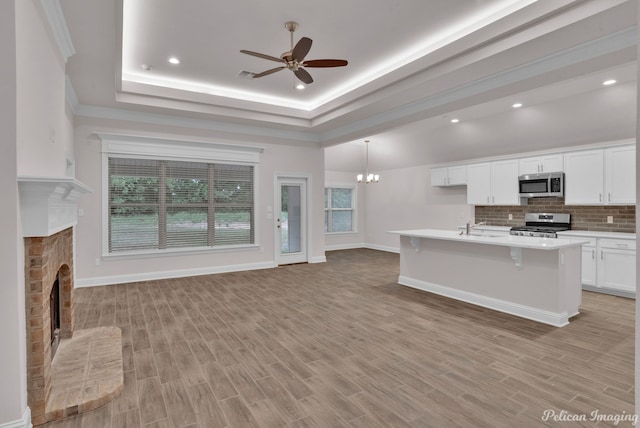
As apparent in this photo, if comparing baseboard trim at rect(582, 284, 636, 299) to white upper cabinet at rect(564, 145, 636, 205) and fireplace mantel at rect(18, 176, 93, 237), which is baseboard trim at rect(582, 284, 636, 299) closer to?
white upper cabinet at rect(564, 145, 636, 205)

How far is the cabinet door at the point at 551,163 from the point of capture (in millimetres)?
5913

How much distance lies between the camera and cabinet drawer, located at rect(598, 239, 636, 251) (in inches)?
195

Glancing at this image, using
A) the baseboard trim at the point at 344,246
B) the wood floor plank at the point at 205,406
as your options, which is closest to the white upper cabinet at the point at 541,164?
the baseboard trim at the point at 344,246

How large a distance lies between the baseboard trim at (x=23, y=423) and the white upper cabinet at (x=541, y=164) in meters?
7.49

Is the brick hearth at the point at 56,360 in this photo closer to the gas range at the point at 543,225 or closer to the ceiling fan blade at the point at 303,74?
the ceiling fan blade at the point at 303,74

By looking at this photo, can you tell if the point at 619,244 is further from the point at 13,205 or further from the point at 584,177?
the point at 13,205

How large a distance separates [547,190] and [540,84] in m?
2.78

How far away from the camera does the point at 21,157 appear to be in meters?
2.01

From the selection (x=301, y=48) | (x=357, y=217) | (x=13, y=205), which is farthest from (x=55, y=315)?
(x=357, y=217)

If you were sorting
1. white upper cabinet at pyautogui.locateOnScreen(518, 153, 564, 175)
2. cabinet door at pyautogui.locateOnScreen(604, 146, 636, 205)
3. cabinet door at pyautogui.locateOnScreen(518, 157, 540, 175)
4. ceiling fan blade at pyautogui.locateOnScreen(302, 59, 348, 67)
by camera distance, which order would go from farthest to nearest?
cabinet door at pyautogui.locateOnScreen(518, 157, 540, 175) < white upper cabinet at pyautogui.locateOnScreen(518, 153, 564, 175) < cabinet door at pyautogui.locateOnScreen(604, 146, 636, 205) < ceiling fan blade at pyautogui.locateOnScreen(302, 59, 348, 67)

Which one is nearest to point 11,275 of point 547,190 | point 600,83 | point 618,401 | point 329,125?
point 618,401

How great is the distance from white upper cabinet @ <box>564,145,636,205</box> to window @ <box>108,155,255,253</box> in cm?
599

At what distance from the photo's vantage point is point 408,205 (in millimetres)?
9469

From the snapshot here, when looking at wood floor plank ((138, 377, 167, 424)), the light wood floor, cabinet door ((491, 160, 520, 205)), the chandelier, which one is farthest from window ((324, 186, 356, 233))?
wood floor plank ((138, 377, 167, 424))
